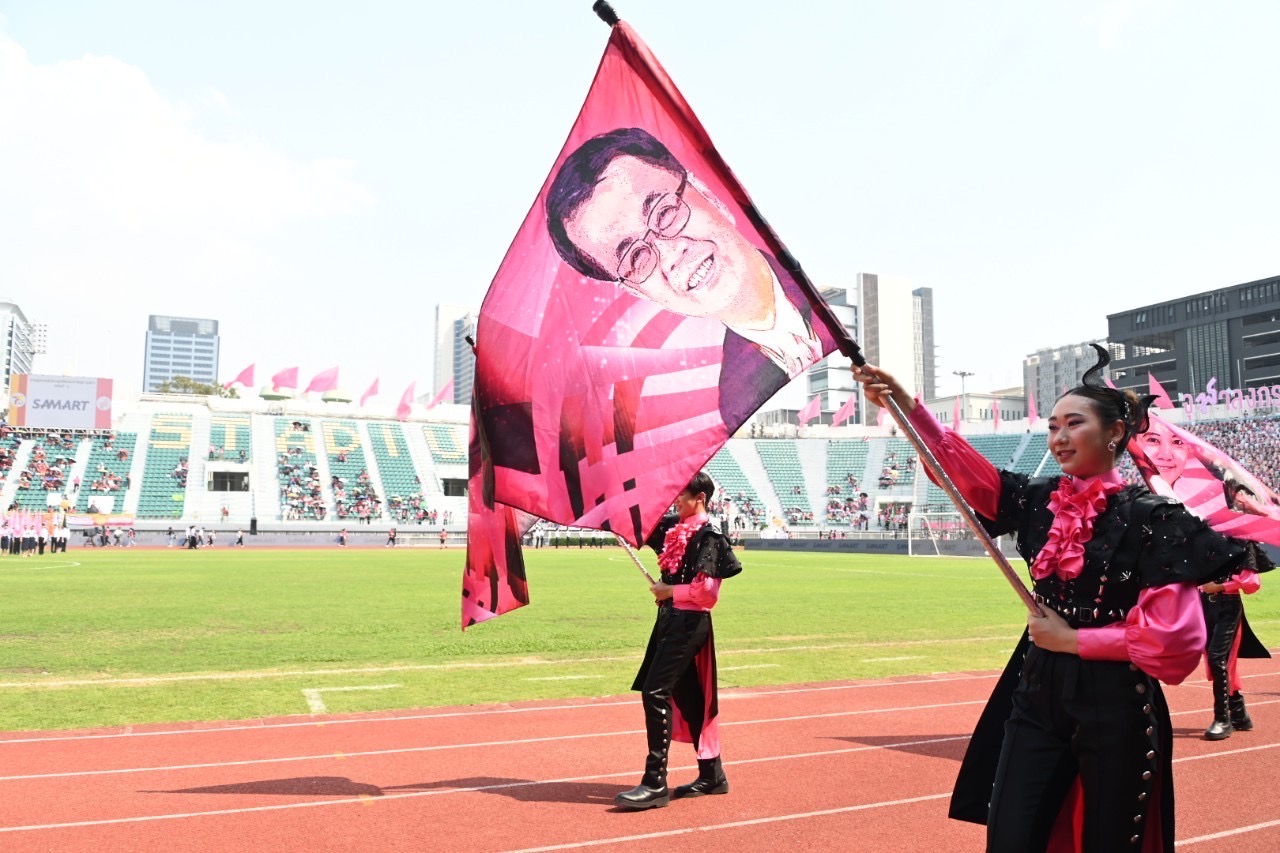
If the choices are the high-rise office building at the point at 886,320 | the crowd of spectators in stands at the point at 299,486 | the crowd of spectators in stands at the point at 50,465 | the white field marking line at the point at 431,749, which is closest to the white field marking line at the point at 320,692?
the white field marking line at the point at 431,749

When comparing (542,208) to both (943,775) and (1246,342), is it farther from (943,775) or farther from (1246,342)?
(1246,342)

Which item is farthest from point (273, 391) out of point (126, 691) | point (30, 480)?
point (126, 691)

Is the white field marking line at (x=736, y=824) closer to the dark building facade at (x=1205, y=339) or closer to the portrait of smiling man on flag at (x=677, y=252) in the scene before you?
the portrait of smiling man on flag at (x=677, y=252)

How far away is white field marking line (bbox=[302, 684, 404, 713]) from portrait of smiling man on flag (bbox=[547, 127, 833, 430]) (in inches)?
241

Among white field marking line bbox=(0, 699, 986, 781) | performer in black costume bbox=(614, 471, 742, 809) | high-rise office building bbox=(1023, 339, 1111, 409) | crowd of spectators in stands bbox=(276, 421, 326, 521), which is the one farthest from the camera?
high-rise office building bbox=(1023, 339, 1111, 409)

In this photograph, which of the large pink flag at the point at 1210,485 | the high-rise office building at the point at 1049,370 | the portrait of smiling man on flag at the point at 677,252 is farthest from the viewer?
the high-rise office building at the point at 1049,370

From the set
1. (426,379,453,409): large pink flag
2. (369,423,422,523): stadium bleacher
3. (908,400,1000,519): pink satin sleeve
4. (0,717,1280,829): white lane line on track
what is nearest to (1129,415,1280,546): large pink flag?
(0,717,1280,829): white lane line on track

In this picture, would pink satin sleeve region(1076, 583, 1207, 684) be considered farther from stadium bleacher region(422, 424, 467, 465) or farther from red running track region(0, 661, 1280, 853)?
stadium bleacher region(422, 424, 467, 465)

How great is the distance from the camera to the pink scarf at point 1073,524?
3.25 meters

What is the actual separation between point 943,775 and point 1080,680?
400 cm

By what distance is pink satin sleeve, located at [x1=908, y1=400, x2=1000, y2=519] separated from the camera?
3.54 m

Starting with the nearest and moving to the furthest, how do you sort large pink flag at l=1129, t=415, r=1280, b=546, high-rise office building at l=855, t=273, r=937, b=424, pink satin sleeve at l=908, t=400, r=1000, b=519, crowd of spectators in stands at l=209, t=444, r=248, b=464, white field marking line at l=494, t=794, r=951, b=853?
pink satin sleeve at l=908, t=400, r=1000, b=519
white field marking line at l=494, t=794, r=951, b=853
large pink flag at l=1129, t=415, r=1280, b=546
crowd of spectators in stands at l=209, t=444, r=248, b=464
high-rise office building at l=855, t=273, r=937, b=424

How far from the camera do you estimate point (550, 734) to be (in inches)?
321

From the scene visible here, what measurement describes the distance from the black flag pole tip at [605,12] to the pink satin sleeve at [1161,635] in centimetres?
306
